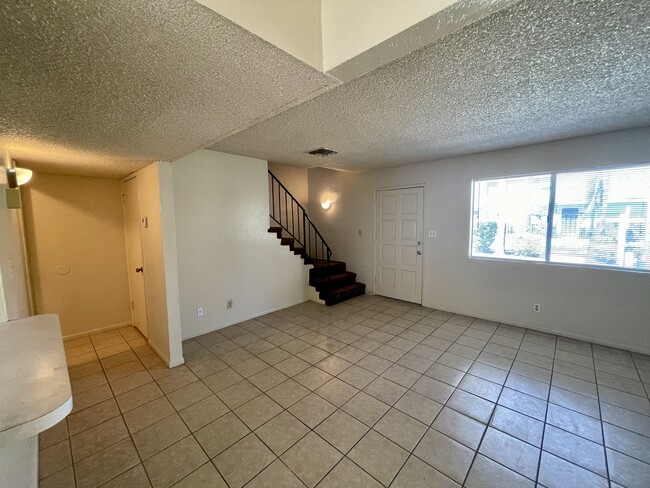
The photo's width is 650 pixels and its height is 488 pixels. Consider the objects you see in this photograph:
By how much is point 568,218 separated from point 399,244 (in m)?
2.41

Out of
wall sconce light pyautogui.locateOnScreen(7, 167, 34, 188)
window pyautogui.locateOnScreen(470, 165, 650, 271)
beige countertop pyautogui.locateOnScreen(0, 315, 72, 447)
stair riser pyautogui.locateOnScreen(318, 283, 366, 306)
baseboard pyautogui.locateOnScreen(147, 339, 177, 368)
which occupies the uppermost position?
wall sconce light pyautogui.locateOnScreen(7, 167, 34, 188)

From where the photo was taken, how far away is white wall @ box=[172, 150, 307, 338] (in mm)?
3404

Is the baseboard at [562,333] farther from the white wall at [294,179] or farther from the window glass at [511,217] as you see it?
the white wall at [294,179]

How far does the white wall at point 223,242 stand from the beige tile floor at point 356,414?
2.05 feet

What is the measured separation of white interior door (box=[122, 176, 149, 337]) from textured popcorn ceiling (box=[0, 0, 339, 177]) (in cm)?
137

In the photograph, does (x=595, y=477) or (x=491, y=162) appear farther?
(x=491, y=162)

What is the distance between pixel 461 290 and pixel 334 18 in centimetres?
423

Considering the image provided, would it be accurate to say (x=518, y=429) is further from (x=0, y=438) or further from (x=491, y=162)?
(x=491, y=162)

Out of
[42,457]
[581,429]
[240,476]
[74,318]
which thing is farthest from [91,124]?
[581,429]

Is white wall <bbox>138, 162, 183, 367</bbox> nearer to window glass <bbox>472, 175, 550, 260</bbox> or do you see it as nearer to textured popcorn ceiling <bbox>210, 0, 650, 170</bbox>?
textured popcorn ceiling <bbox>210, 0, 650, 170</bbox>

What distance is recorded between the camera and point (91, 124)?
5.44 feet

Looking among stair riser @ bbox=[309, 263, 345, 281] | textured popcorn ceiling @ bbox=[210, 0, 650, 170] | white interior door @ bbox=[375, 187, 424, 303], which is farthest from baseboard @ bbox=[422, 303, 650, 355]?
textured popcorn ceiling @ bbox=[210, 0, 650, 170]

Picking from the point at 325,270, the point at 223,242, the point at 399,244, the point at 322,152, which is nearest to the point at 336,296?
the point at 325,270

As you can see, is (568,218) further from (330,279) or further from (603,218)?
(330,279)
